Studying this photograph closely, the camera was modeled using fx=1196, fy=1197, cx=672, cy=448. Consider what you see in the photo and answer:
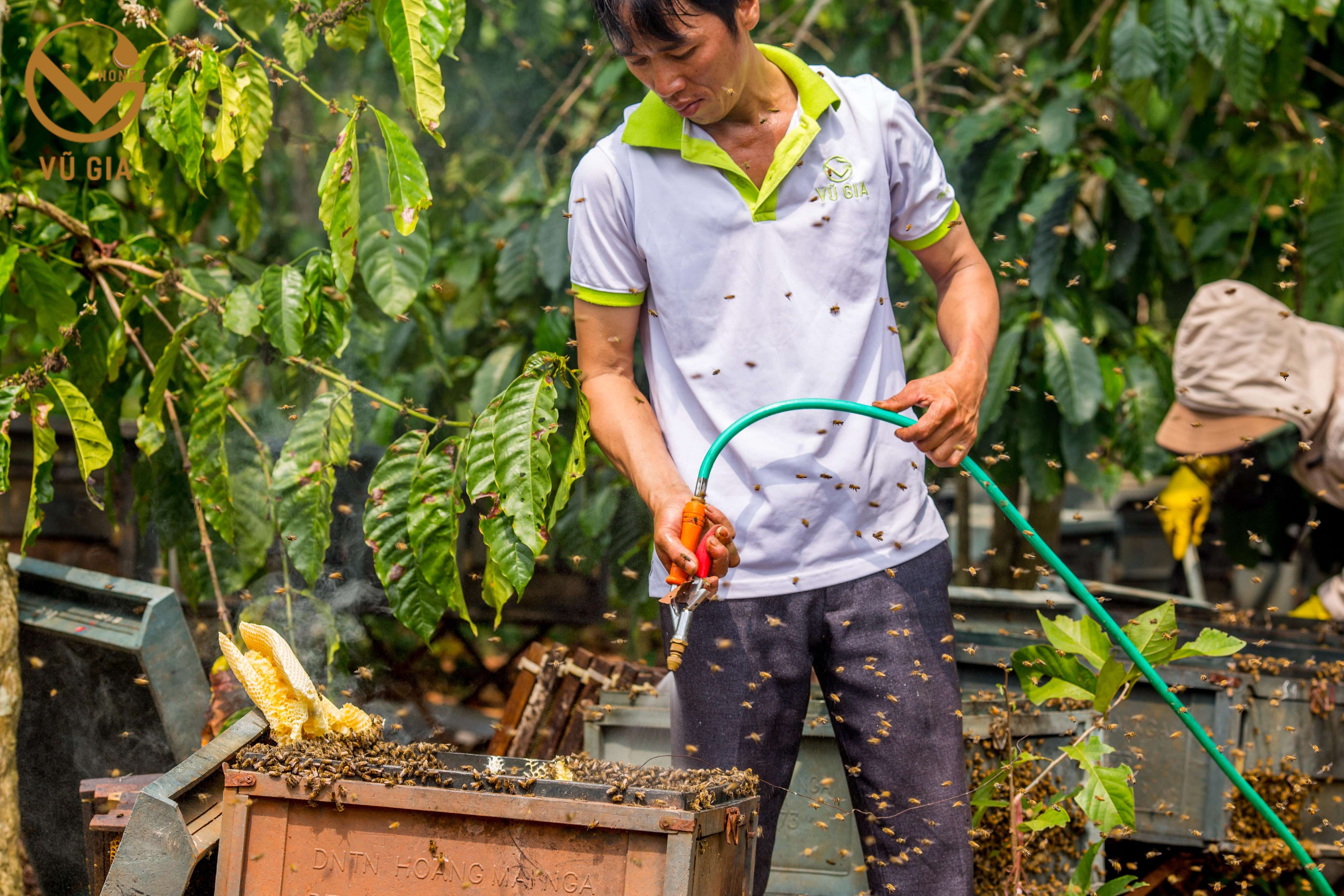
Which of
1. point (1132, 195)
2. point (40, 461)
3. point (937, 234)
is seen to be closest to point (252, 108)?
point (40, 461)

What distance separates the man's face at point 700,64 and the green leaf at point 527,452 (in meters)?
0.54

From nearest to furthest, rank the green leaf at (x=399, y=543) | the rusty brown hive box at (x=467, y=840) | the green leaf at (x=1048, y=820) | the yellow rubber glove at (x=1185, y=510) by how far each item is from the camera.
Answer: the rusty brown hive box at (x=467, y=840), the green leaf at (x=1048, y=820), the green leaf at (x=399, y=543), the yellow rubber glove at (x=1185, y=510)

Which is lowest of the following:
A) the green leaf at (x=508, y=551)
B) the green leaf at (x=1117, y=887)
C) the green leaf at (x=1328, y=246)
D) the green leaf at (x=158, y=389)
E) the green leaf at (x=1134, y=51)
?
the green leaf at (x=1117, y=887)

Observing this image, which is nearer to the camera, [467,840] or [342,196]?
[467,840]

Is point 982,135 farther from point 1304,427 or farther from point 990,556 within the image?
point 990,556

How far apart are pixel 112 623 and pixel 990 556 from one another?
3.69 meters

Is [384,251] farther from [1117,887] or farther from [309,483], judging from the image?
[1117,887]

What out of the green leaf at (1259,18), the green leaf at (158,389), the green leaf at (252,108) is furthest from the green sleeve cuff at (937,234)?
the green leaf at (1259,18)

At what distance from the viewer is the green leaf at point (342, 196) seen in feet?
6.95

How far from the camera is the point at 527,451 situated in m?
2.01

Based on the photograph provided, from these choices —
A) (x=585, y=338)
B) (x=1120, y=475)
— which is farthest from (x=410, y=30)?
(x=1120, y=475)

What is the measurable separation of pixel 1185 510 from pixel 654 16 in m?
3.35

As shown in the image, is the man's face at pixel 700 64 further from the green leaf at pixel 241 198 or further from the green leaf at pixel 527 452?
the green leaf at pixel 241 198

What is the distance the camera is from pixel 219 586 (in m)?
2.77
